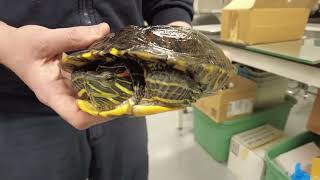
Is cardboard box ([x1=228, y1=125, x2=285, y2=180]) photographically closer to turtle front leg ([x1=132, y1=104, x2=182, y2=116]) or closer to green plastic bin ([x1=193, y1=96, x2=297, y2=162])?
green plastic bin ([x1=193, y1=96, x2=297, y2=162])

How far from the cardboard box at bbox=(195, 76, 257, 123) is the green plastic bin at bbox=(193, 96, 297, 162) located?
0.03 m

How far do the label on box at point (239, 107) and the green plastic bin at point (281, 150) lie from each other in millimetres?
255

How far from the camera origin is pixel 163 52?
14.9 inches

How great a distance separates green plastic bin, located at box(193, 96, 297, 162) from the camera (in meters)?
1.17

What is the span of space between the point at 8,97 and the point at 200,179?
0.87 m

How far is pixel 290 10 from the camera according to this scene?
899 mm

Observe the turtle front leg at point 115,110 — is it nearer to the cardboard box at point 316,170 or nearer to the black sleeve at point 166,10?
the black sleeve at point 166,10

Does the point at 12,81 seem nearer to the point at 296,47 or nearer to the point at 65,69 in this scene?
the point at 65,69

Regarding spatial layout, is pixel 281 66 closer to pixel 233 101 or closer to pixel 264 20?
pixel 264 20

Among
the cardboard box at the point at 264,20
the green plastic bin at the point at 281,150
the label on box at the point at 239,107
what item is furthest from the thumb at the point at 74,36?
the label on box at the point at 239,107

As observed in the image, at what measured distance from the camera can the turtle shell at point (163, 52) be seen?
38cm

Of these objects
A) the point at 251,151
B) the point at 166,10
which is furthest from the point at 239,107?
the point at 166,10

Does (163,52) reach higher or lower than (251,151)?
higher

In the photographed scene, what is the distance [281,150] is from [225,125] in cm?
26
